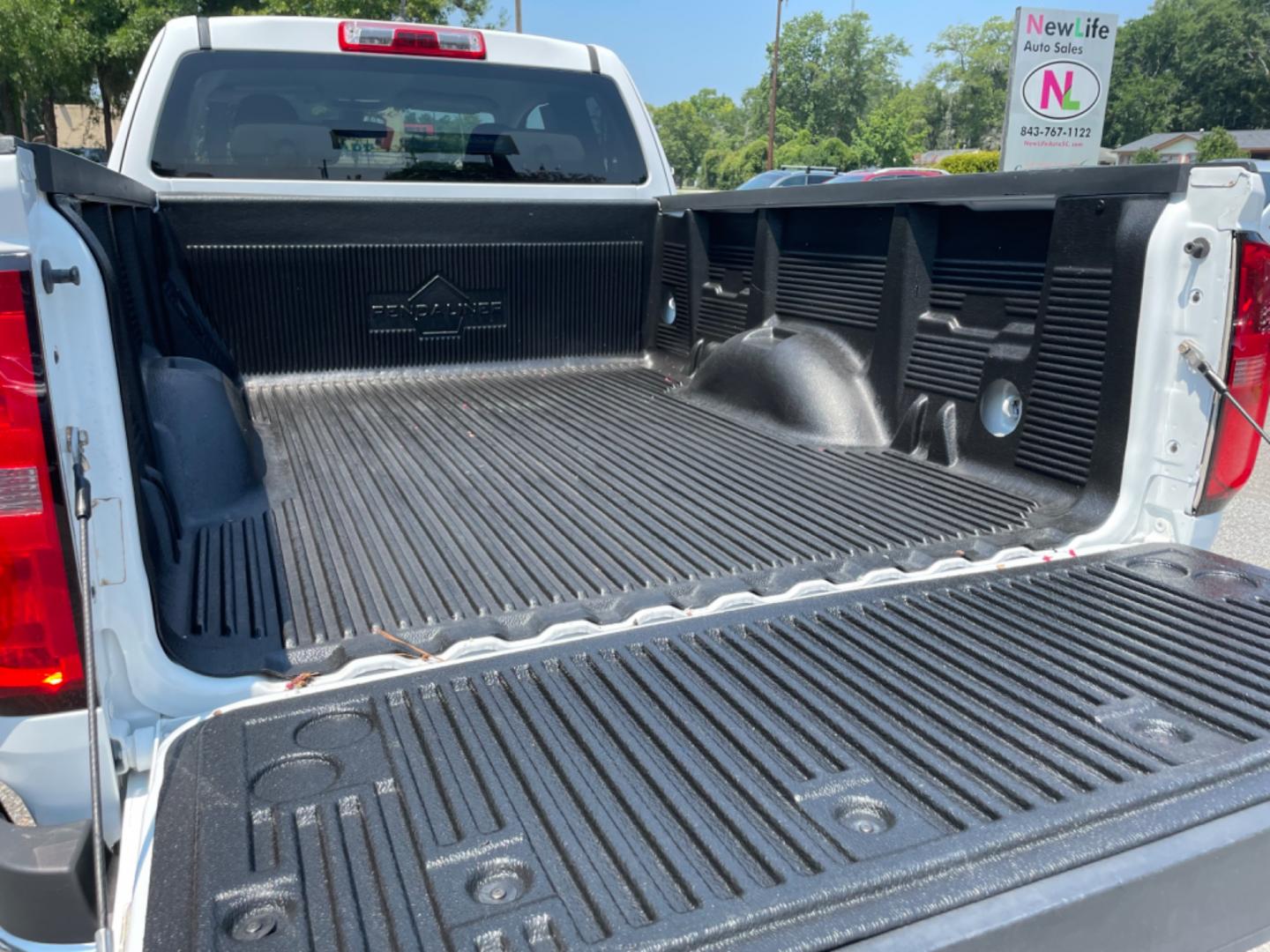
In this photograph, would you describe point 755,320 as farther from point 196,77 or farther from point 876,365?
point 196,77

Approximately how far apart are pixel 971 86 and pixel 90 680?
341 ft

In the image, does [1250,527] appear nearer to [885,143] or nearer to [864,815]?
[864,815]

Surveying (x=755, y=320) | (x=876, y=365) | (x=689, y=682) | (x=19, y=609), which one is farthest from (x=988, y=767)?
(x=755, y=320)

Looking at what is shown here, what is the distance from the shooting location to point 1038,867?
1179mm

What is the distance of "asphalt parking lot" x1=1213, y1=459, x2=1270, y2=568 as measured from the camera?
4.86m

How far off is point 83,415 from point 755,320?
269 cm

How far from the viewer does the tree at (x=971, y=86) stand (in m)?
92.4

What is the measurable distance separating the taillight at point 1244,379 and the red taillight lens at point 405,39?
2.98 metres

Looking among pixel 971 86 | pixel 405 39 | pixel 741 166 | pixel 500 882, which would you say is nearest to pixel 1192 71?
pixel 971 86

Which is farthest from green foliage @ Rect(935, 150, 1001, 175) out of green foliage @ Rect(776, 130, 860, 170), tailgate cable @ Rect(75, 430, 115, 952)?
tailgate cable @ Rect(75, 430, 115, 952)

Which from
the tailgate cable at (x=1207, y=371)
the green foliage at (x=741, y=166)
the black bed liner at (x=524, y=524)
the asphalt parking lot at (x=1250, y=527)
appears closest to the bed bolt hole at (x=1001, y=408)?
the black bed liner at (x=524, y=524)

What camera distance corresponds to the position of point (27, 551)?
1.25 metres

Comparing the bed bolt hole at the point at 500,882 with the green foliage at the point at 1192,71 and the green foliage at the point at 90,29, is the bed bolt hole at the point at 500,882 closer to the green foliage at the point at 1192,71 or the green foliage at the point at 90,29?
the green foliage at the point at 90,29

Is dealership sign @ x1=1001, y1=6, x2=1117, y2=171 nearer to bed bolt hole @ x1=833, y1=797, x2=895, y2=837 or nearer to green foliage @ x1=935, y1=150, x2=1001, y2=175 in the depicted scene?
bed bolt hole @ x1=833, y1=797, x2=895, y2=837
